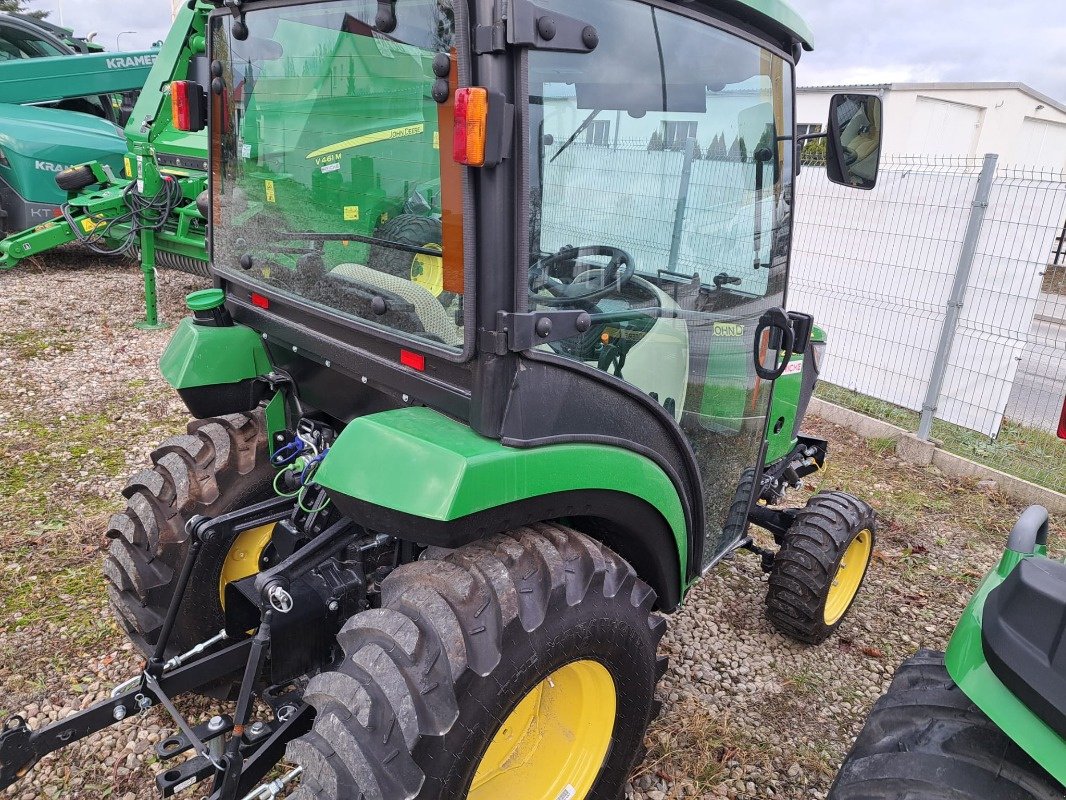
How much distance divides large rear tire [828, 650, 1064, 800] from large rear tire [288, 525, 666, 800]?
1.90 feet

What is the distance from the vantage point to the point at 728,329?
2.29 metres

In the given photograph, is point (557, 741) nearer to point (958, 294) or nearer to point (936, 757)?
point (936, 757)

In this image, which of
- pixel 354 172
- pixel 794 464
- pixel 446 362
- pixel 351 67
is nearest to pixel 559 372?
pixel 446 362

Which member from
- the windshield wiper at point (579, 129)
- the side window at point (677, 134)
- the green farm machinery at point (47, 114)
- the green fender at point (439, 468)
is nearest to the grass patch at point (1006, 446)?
the side window at point (677, 134)

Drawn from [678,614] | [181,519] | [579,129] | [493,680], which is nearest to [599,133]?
[579,129]

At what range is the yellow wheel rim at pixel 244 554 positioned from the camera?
2.42 m

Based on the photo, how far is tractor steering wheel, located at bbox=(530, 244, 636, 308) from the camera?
158cm

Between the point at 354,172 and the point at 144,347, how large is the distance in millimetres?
5031

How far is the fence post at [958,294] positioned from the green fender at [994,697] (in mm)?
4144

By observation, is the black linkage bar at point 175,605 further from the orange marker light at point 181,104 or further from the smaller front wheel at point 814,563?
the smaller front wheel at point 814,563

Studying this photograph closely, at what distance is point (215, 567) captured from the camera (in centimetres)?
235

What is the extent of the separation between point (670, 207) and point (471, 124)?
0.73 meters

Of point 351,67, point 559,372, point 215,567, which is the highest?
point 351,67

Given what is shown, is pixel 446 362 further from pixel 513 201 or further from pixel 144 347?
pixel 144 347
